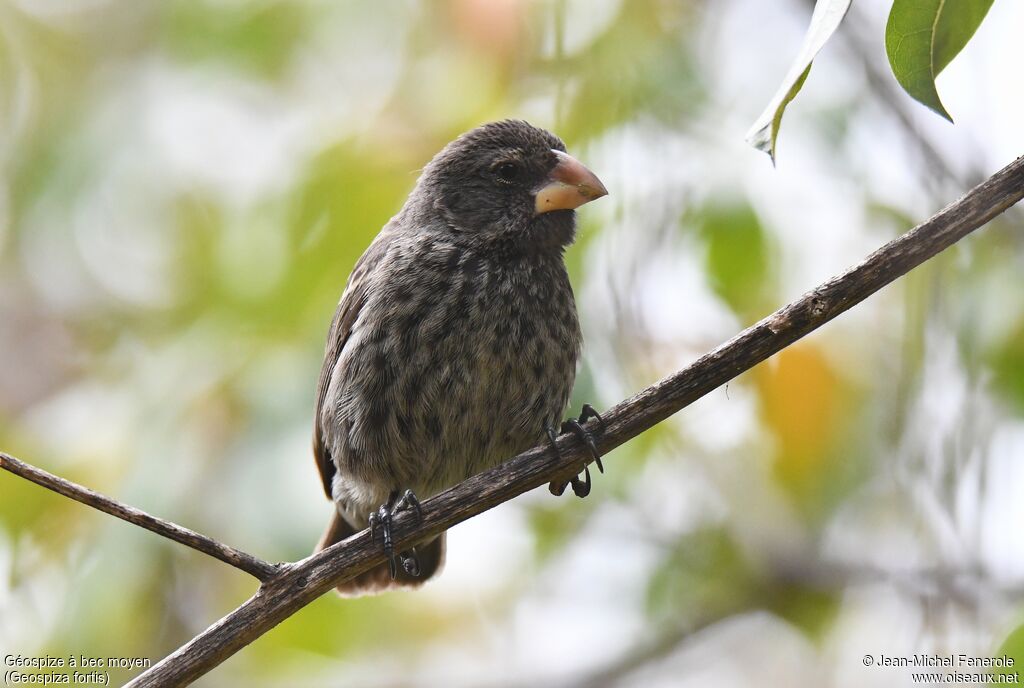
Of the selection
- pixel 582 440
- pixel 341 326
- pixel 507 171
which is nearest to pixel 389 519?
pixel 582 440

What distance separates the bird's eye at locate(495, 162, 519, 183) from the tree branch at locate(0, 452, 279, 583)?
1798 mm

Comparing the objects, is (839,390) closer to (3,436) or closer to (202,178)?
(202,178)

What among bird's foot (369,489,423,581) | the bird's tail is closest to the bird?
the bird's tail

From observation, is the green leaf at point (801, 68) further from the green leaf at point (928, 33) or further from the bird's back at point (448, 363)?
the bird's back at point (448, 363)

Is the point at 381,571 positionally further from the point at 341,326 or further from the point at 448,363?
the point at 448,363

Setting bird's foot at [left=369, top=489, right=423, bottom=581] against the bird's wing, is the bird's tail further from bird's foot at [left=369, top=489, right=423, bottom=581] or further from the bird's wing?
bird's foot at [left=369, top=489, right=423, bottom=581]

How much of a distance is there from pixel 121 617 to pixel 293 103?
2.50m

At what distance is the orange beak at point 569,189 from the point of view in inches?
141

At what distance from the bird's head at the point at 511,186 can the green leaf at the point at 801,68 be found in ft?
5.52

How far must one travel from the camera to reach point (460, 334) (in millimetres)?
3342

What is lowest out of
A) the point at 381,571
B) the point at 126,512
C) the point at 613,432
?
the point at 126,512

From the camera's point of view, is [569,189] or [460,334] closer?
[460,334]

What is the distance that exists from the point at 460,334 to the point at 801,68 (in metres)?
1.72

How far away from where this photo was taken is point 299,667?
199 inches
